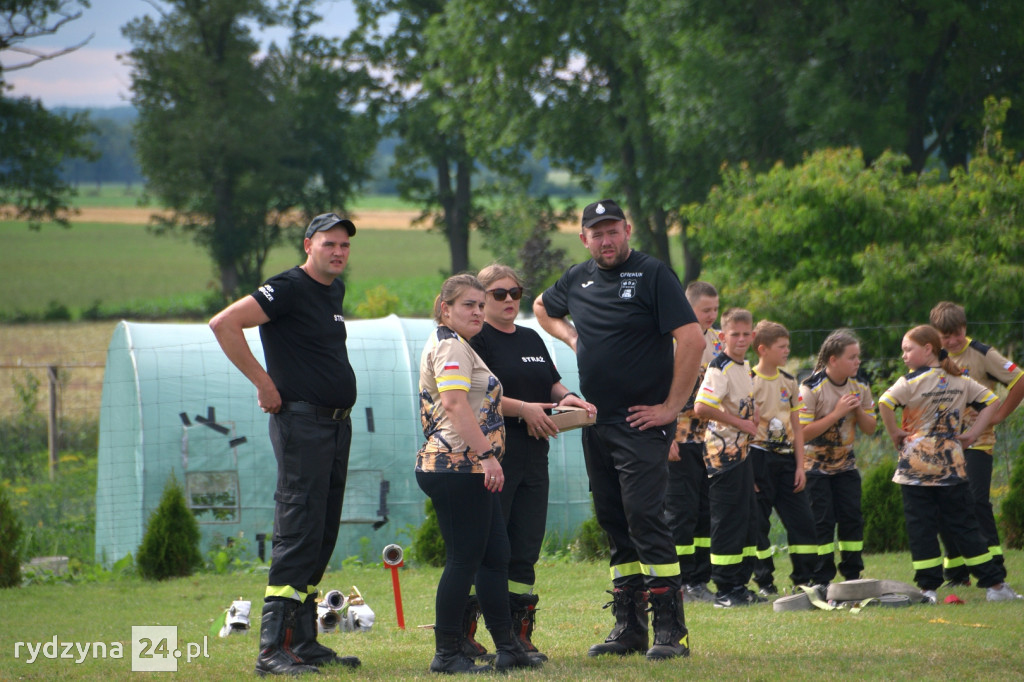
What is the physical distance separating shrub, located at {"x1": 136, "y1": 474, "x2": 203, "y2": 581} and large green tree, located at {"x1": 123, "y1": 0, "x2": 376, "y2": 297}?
111 feet

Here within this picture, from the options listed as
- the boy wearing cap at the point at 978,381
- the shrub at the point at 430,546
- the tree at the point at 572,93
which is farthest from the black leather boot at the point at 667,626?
the tree at the point at 572,93

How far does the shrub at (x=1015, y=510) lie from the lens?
965 centimetres

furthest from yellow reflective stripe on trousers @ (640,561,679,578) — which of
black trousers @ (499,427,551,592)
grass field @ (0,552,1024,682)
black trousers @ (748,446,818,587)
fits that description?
black trousers @ (748,446,818,587)

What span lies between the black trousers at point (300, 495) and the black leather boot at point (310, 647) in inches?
6.9

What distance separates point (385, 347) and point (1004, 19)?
17.7m

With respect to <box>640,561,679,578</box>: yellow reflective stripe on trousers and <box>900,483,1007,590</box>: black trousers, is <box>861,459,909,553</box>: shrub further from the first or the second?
<box>640,561,679,578</box>: yellow reflective stripe on trousers

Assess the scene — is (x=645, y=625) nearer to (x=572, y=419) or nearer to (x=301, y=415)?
(x=572, y=419)

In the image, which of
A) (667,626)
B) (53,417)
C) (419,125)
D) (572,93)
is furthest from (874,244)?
(419,125)

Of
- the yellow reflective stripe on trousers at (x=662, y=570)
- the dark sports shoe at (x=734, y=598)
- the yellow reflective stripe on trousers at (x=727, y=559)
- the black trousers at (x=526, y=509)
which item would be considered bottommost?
the dark sports shoe at (x=734, y=598)

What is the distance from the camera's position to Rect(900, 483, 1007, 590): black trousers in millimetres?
7406

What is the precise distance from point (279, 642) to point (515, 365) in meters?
1.81

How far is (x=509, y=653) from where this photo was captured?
535 cm

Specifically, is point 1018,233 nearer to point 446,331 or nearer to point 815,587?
point 815,587

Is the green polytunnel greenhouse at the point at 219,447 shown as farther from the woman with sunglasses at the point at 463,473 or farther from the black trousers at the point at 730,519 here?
the woman with sunglasses at the point at 463,473
